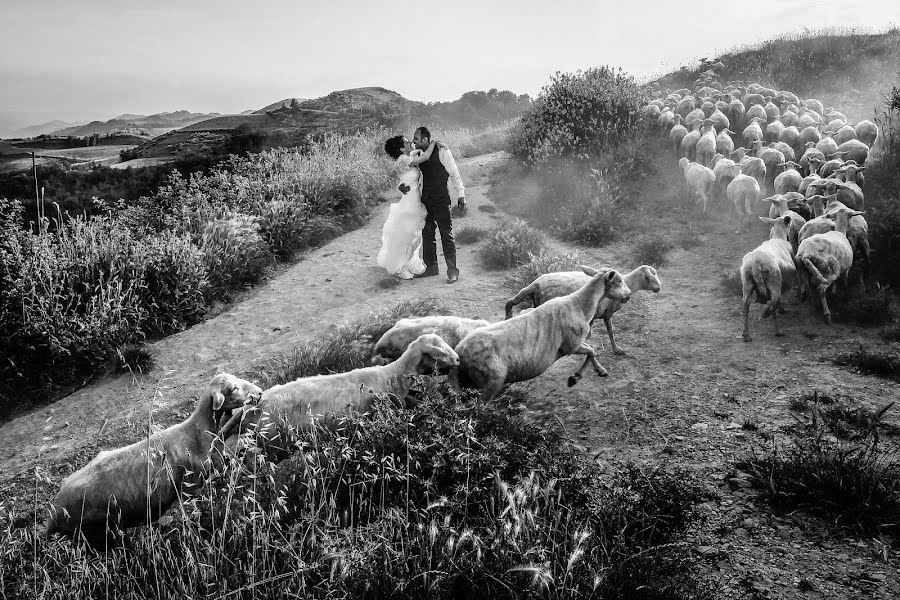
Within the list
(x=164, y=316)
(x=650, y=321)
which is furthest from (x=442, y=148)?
(x=164, y=316)

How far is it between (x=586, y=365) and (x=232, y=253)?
24.5 ft

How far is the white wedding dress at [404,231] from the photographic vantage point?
11352 millimetres

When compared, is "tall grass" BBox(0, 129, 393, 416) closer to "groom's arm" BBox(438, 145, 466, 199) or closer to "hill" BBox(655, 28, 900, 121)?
"groom's arm" BBox(438, 145, 466, 199)

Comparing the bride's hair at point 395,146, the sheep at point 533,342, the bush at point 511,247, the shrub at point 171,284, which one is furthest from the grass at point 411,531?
the bride's hair at point 395,146

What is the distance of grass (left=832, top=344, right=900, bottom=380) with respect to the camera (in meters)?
6.70

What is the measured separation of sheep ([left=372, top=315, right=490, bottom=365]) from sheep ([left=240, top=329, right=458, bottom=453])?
0.94 meters

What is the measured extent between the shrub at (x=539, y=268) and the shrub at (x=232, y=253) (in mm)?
5013

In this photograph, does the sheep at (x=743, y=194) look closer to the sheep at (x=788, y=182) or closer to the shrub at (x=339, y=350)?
the sheep at (x=788, y=182)

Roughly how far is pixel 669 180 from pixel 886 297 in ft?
25.3

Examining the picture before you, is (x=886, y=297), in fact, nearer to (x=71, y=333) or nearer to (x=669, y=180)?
(x=669, y=180)

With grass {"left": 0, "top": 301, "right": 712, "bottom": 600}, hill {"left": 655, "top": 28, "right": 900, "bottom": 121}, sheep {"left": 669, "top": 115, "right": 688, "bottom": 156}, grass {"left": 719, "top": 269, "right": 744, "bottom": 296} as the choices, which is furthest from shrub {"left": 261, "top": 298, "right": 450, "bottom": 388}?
hill {"left": 655, "top": 28, "right": 900, "bottom": 121}

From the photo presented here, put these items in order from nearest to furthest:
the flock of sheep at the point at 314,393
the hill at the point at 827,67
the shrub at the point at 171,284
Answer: the flock of sheep at the point at 314,393
the shrub at the point at 171,284
the hill at the point at 827,67

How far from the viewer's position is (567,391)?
7113mm

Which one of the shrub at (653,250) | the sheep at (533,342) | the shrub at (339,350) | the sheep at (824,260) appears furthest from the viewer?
the shrub at (653,250)
